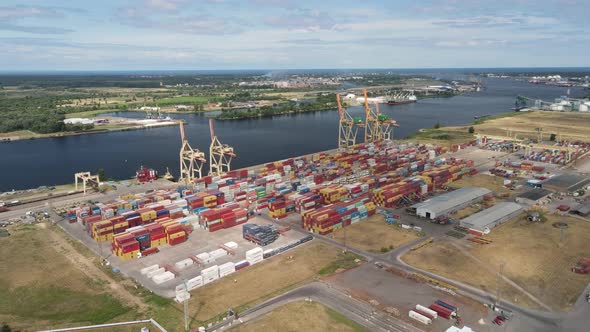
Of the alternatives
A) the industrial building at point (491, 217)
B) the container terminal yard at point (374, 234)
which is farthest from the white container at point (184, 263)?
the industrial building at point (491, 217)

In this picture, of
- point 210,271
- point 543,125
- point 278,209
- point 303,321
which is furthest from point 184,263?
point 543,125

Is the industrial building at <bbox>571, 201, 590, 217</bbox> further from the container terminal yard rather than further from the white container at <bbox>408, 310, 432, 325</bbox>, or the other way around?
the white container at <bbox>408, 310, 432, 325</bbox>

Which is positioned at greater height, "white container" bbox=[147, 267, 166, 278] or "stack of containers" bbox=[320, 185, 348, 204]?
"stack of containers" bbox=[320, 185, 348, 204]

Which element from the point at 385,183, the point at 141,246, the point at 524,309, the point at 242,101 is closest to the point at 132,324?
the point at 141,246

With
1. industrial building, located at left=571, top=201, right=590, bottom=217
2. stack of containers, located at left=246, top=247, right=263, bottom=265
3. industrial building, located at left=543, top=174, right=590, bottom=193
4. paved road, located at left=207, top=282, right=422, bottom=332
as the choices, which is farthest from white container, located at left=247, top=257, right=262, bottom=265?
industrial building, located at left=543, top=174, right=590, bottom=193

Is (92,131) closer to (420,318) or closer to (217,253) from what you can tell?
(217,253)

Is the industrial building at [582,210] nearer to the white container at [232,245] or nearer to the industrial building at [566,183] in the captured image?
the industrial building at [566,183]
